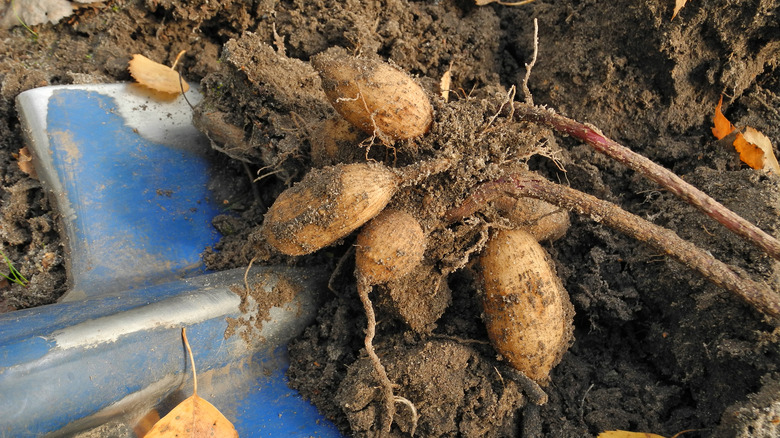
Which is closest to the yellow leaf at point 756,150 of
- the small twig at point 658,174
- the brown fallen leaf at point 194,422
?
the small twig at point 658,174

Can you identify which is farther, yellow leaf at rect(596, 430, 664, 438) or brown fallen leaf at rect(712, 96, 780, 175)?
brown fallen leaf at rect(712, 96, 780, 175)

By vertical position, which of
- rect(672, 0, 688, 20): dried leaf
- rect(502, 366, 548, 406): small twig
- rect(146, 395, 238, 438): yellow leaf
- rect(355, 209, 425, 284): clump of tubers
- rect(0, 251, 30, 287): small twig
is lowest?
rect(0, 251, 30, 287): small twig

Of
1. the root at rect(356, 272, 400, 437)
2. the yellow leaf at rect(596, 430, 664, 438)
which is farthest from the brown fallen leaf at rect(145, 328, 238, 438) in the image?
the yellow leaf at rect(596, 430, 664, 438)

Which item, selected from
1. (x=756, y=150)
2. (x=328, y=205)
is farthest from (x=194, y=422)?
(x=756, y=150)

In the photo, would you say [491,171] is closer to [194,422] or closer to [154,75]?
[194,422]

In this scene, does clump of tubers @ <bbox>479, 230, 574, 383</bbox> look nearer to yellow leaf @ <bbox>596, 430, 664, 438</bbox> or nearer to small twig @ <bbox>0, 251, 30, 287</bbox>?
yellow leaf @ <bbox>596, 430, 664, 438</bbox>

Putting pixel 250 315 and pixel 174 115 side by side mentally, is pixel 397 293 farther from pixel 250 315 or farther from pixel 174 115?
pixel 174 115
